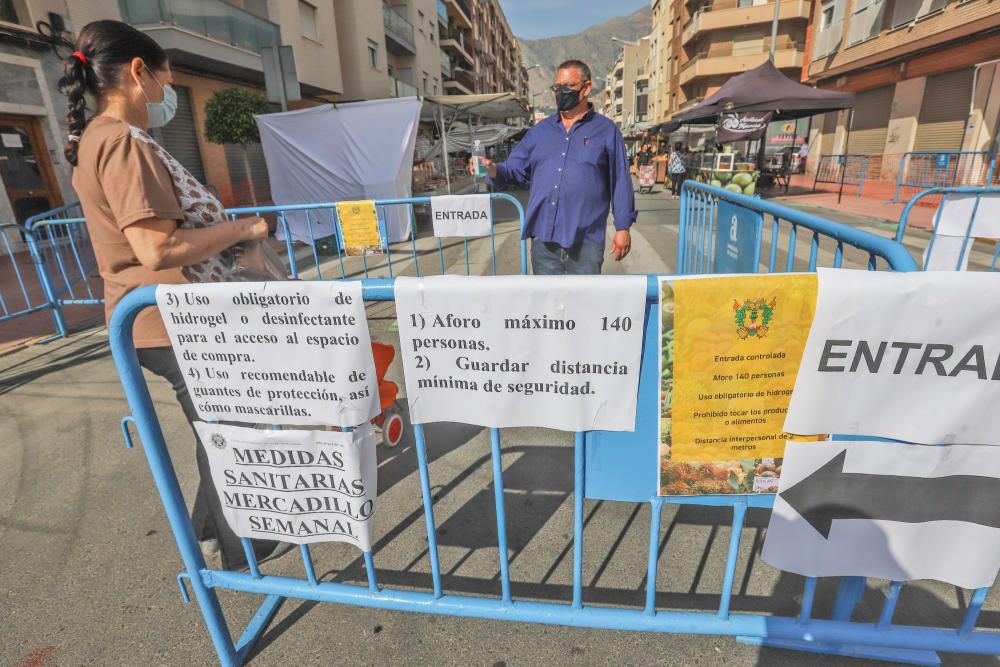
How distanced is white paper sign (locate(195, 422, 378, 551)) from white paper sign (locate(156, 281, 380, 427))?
65 mm

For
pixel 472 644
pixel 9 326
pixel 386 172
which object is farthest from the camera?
pixel 386 172

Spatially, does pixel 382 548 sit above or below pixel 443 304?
below

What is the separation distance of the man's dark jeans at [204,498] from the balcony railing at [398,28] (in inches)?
1159

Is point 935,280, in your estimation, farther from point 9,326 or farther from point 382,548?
point 9,326

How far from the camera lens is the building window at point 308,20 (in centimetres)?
1904

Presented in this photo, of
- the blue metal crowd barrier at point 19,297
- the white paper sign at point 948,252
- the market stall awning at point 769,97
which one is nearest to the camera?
the white paper sign at point 948,252

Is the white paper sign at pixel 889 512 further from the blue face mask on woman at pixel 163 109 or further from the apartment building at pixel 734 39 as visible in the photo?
the apartment building at pixel 734 39

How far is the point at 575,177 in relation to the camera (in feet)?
12.0

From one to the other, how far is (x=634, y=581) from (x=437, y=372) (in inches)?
55.0

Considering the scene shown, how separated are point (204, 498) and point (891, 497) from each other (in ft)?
8.59

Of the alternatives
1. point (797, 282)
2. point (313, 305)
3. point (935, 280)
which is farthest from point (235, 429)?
point (935, 280)

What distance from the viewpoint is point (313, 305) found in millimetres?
1472

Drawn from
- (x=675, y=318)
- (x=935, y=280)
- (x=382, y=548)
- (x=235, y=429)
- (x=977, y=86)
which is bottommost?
(x=382, y=548)

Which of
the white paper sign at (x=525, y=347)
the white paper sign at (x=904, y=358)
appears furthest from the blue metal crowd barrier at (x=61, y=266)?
the white paper sign at (x=904, y=358)
